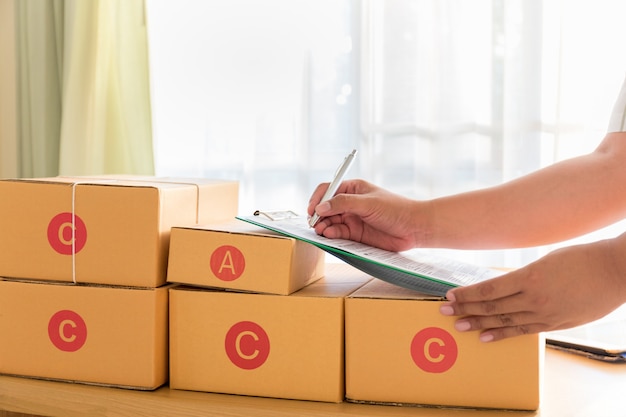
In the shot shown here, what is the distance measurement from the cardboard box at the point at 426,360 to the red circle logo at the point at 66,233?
320 mm

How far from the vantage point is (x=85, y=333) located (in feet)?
2.75

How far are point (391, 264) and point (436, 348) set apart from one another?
10 cm

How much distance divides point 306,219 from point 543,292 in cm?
37

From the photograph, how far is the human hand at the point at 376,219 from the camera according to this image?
0.93 metres

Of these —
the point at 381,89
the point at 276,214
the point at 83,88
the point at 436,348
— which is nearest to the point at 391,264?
the point at 436,348

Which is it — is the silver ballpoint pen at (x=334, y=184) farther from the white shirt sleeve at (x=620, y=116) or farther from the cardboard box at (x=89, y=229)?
the white shirt sleeve at (x=620, y=116)

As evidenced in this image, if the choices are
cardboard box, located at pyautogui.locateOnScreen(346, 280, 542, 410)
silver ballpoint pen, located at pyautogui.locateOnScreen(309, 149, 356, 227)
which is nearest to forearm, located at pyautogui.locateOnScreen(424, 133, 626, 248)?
silver ballpoint pen, located at pyautogui.locateOnScreen(309, 149, 356, 227)

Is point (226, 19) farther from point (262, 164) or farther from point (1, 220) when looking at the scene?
point (1, 220)

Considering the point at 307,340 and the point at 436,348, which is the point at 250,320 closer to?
the point at 307,340

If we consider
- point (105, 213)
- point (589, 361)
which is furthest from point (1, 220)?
point (589, 361)

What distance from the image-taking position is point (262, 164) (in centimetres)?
192

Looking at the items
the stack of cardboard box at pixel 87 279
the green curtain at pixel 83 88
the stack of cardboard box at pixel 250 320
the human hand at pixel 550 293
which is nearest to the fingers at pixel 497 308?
the human hand at pixel 550 293

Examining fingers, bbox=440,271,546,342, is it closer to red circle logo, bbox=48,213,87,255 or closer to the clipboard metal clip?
the clipboard metal clip

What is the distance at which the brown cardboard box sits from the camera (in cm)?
80
